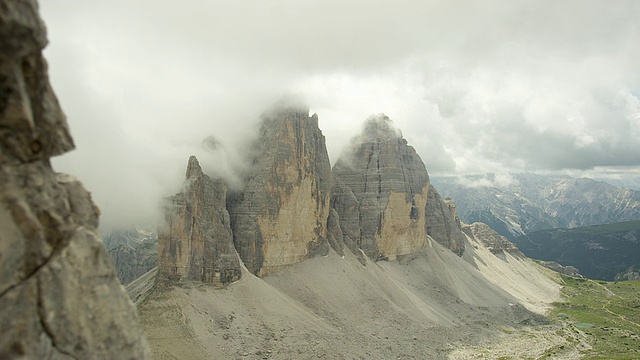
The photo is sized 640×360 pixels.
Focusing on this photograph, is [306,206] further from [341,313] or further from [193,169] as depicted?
[193,169]

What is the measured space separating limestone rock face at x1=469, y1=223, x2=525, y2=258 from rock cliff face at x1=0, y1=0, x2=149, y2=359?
157m

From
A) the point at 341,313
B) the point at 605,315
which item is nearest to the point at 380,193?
the point at 341,313

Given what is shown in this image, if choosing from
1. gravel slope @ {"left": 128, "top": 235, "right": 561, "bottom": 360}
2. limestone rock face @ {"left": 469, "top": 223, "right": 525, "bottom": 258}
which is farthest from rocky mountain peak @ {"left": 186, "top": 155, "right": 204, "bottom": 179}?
limestone rock face @ {"left": 469, "top": 223, "right": 525, "bottom": 258}

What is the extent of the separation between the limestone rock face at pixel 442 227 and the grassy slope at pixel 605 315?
2836 centimetres

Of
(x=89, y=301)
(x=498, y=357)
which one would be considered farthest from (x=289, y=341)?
(x=89, y=301)

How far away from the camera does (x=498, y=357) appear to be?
64812 millimetres

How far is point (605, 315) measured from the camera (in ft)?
352

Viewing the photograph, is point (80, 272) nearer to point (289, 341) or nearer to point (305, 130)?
point (289, 341)

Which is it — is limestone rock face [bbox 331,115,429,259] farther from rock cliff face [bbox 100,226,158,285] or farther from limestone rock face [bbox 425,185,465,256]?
rock cliff face [bbox 100,226,158,285]

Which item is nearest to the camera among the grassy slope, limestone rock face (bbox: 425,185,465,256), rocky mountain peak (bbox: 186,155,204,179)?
rocky mountain peak (bbox: 186,155,204,179)

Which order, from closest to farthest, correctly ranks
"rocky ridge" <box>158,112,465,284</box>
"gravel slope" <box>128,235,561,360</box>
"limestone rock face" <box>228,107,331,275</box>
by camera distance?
"gravel slope" <box>128,235,561,360</box>, "rocky ridge" <box>158,112,465,284</box>, "limestone rock face" <box>228,107,331,275</box>

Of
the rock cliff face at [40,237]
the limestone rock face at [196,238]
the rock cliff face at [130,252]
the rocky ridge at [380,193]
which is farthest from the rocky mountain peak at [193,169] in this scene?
the rock cliff face at [130,252]

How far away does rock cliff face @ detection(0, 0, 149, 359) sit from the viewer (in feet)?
28.9

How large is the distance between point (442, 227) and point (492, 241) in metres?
45.5
